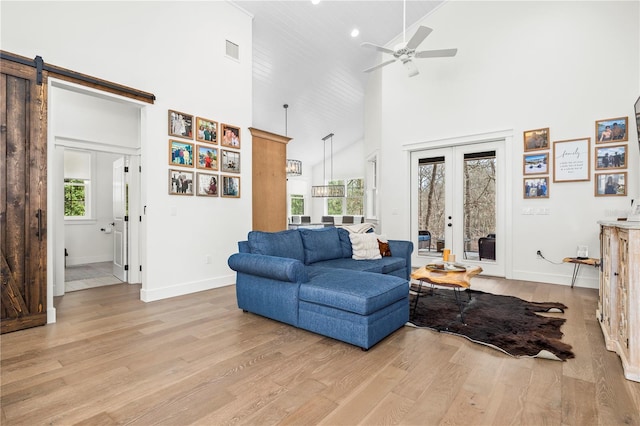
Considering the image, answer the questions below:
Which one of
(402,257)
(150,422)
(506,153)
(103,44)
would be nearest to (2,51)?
(103,44)

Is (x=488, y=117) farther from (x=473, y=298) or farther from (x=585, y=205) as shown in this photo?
(x=473, y=298)

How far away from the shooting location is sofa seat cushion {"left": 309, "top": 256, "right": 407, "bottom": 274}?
3.75 metres

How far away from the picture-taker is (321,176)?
12344 millimetres

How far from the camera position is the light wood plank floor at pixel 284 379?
5.60ft

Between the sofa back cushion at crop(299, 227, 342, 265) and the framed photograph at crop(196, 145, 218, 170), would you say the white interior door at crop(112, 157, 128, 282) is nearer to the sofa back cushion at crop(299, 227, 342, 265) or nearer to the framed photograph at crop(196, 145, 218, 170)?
the framed photograph at crop(196, 145, 218, 170)

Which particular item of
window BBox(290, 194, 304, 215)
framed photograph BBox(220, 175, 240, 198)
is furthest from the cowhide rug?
window BBox(290, 194, 304, 215)

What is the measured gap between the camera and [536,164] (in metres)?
4.98

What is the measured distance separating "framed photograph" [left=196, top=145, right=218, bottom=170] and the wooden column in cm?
78

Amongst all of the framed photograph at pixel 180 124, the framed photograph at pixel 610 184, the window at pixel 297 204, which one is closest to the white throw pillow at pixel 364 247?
the framed photograph at pixel 180 124

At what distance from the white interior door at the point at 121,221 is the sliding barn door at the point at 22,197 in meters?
2.03

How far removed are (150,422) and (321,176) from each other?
1102 cm

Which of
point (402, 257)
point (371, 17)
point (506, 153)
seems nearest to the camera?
point (402, 257)

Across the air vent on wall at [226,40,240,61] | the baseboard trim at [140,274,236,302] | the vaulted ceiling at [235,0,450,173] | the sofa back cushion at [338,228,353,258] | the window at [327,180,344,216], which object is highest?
the vaulted ceiling at [235,0,450,173]

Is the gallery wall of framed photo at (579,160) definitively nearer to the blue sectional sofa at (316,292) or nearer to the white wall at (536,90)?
the white wall at (536,90)
